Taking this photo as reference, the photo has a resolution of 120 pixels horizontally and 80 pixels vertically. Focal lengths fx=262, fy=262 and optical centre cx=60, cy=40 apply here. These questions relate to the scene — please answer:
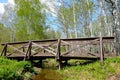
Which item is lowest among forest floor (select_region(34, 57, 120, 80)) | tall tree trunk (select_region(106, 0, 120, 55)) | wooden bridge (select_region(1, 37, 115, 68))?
forest floor (select_region(34, 57, 120, 80))

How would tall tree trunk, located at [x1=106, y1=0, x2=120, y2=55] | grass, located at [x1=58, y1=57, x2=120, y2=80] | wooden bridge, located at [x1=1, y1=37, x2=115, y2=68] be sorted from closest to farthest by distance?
grass, located at [x1=58, y1=57, x2=120, y2=80] < tall tree trunk, located at [x1=106, y1=0, x2=120, y2=55] < wooden bridge, located at [x1=1, y1=37, x2=115, y2=68]

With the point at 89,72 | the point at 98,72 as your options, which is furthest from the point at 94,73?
the point at 89,72

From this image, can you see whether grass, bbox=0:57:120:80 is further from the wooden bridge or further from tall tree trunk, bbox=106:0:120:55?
tall tree trunk, bbox=106:0:120:55

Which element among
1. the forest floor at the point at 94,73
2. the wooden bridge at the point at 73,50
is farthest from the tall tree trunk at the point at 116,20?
the forest floor at the point at 94,73

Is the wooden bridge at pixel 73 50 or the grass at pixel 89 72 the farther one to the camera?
the wooden bridge at pixel 73 50

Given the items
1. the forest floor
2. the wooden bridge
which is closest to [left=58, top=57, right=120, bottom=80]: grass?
the forest floor

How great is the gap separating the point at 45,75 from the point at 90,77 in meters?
2.26

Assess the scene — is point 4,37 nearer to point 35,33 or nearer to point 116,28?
point 35,33

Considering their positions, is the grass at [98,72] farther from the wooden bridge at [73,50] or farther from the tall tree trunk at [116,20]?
the tall tree trunk at [116,20]

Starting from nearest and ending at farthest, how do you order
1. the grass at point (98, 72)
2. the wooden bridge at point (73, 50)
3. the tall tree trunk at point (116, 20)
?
1. the grass at point (98, 72)
2. the tall tree trunk at point (116, 20)
3. the wooden bridge at point (73, 50)

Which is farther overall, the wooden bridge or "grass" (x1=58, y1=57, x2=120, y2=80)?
the wooden bridge

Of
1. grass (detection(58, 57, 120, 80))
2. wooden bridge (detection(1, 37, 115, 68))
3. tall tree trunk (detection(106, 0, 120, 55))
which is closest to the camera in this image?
grass (detection(58, 57, 120, 80))

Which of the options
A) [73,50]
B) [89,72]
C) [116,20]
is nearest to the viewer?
[89,72]

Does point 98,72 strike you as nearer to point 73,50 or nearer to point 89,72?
point 89,72
